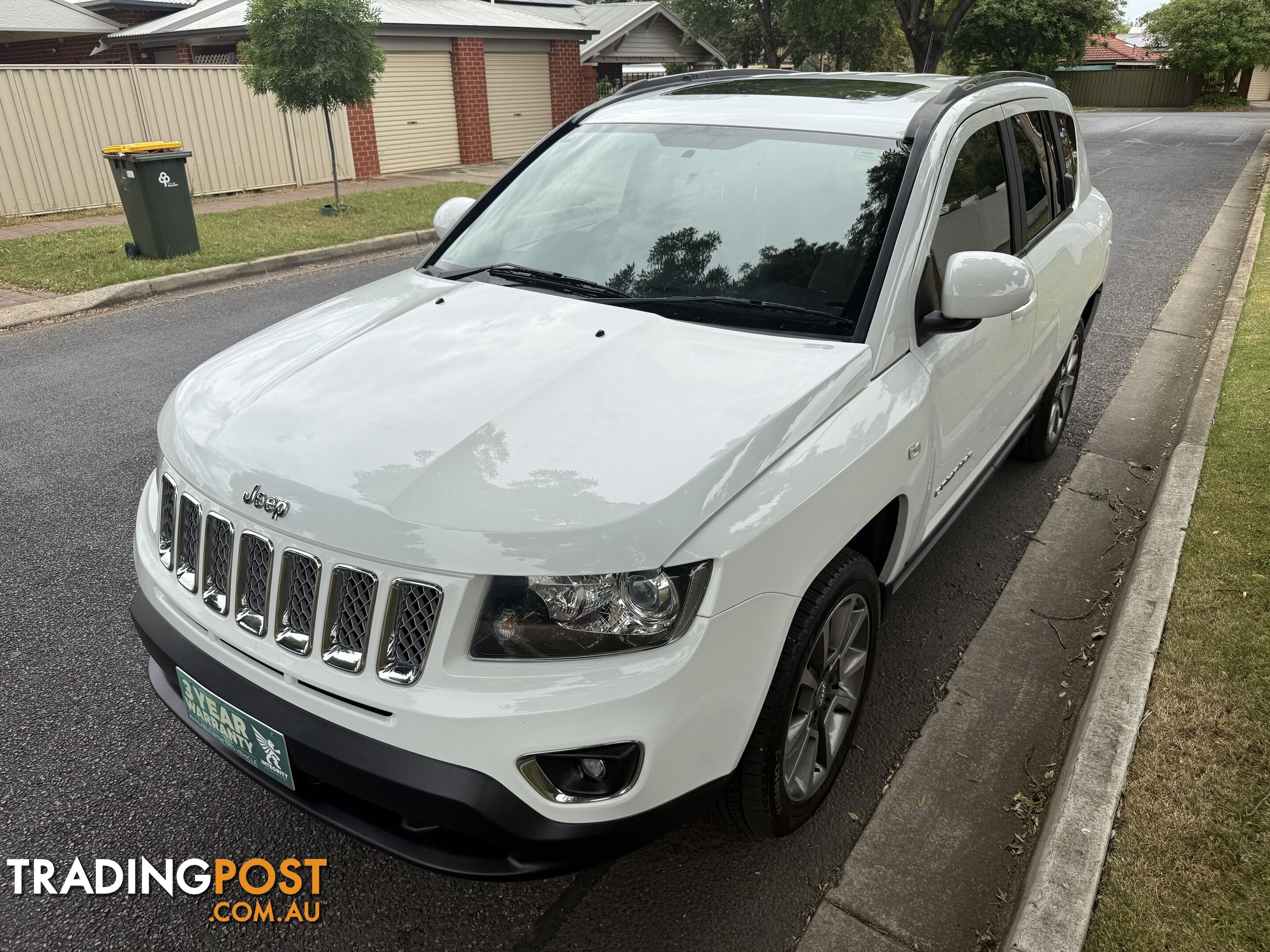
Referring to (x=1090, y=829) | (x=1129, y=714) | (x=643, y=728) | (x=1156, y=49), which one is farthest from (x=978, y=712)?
(x=1156, y=49)

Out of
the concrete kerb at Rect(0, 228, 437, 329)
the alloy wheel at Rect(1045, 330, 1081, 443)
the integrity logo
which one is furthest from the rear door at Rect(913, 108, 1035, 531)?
the concrete kerb at Rect(0, 228, 437, 329)

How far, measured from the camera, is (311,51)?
42.0ft

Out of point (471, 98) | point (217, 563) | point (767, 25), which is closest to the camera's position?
point (217, 563)

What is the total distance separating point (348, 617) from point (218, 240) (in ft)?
36.1

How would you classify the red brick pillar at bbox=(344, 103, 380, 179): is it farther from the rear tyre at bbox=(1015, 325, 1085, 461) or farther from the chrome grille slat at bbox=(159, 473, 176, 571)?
the chrome grille slat at bbox=(159, 473, 176, 571)

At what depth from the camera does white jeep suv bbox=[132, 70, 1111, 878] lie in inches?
78.5

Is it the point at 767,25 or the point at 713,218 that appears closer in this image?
the point at 713,218

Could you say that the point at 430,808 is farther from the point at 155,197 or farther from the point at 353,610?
the point at 155,197

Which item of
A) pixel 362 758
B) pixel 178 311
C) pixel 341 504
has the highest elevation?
pixel 341 504

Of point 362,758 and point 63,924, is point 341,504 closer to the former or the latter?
point 362,758

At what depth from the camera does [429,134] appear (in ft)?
68.7

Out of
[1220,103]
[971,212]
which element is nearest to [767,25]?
[1220,103]

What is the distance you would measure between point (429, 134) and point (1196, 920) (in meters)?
21.4

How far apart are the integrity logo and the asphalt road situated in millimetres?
33
